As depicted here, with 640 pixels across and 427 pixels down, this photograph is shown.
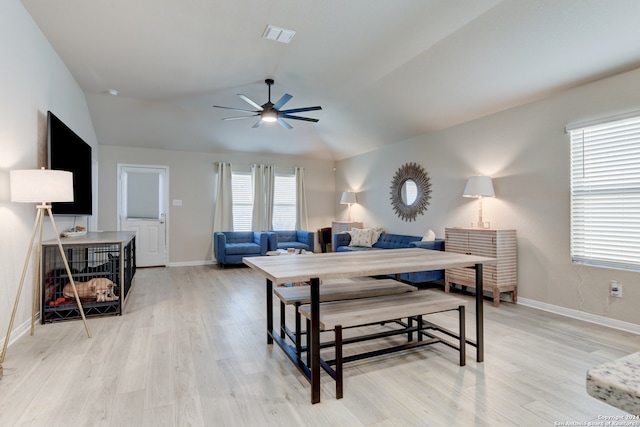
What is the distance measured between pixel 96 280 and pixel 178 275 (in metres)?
2.24

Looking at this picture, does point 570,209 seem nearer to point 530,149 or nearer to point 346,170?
point 530,149

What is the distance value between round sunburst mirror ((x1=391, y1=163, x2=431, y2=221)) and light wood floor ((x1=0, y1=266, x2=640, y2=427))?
2.49 m

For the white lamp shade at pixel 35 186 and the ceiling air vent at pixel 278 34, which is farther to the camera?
the ceiling air vent at pixel 278 34

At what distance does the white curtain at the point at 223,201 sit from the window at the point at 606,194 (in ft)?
19.5

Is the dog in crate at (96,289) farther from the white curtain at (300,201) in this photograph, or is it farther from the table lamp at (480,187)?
the white curtain at (300,201)

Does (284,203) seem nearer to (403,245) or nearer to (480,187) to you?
(403,245)

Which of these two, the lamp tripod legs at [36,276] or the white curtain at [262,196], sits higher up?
the white curtain at [262,196]

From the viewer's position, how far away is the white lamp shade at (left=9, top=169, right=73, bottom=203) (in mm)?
2607

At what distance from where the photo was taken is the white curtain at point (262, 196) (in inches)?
291

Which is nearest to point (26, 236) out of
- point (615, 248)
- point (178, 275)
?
point (178, 275)

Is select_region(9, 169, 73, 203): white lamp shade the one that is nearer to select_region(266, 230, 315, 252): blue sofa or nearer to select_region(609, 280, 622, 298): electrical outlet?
select_region(266, 230, 315, 252): blue sofa

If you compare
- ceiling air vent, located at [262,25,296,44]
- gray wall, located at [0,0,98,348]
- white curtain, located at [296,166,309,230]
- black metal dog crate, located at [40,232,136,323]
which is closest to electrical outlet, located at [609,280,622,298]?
ceiling air vent, located at [262,25,296,44]

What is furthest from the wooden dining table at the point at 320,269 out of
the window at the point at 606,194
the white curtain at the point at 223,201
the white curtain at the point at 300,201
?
the white curtain at the point at 300,201

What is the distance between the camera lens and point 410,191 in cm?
585
